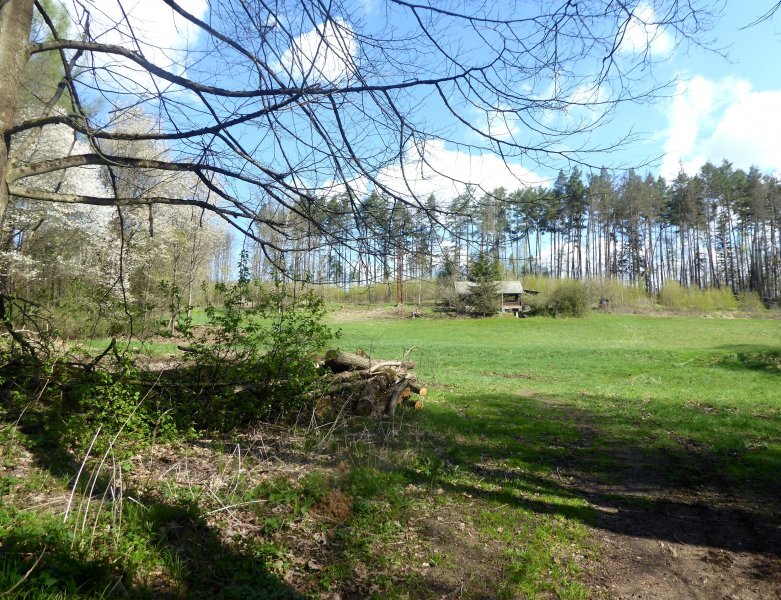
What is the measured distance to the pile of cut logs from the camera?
8039 millimetres

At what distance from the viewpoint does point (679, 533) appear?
430 centimetres

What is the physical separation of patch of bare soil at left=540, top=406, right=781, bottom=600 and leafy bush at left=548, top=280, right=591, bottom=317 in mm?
43855

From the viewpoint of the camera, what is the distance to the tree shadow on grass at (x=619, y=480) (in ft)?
14.5

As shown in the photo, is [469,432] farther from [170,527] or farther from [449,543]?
[170,527]

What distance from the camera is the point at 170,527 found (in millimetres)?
3627

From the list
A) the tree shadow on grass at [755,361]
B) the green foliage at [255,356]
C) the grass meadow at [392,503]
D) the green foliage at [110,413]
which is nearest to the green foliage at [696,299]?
the tree shadow on grass at [755,361]

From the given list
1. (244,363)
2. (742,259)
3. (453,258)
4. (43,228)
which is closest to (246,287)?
(244,363)

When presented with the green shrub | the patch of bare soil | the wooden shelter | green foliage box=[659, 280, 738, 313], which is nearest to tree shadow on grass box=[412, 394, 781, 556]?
the patch of bare soil

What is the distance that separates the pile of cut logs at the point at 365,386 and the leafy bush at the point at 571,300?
41.3 metres

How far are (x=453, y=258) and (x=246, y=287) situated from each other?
12.4ft

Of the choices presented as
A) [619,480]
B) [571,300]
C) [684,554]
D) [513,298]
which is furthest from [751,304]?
[684,554]

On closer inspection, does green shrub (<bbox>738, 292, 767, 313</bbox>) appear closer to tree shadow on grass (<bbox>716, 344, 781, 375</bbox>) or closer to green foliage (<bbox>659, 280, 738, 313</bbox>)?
green foliage (<bbox>659, 280, 738, 313</bbox>)

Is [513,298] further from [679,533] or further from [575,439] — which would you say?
[679,533]

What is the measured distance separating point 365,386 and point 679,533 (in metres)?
5.22
